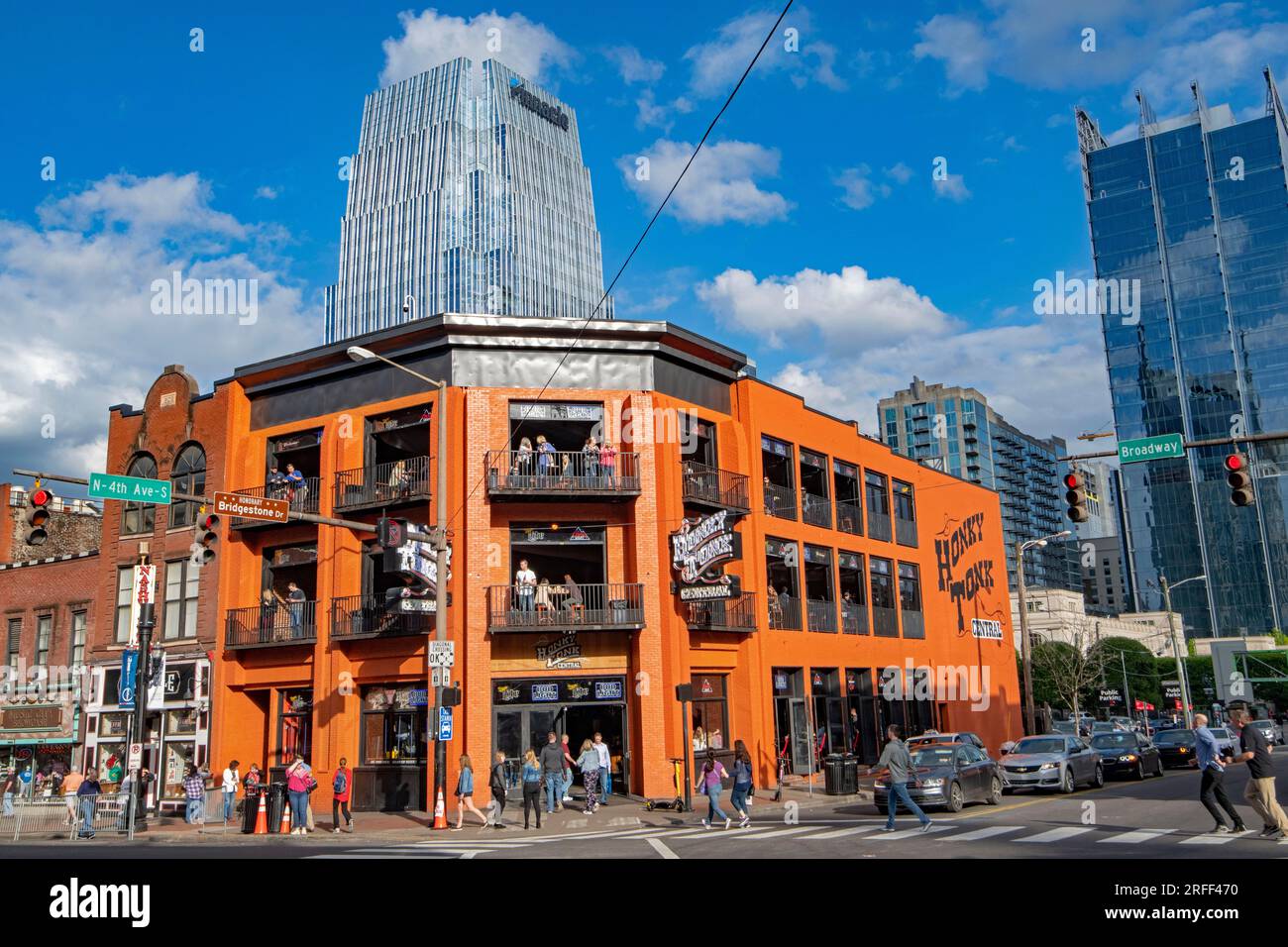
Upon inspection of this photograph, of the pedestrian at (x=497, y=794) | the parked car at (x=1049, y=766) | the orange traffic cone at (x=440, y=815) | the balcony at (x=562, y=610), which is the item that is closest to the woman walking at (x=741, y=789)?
the pedestrian at (x=497, y=794)

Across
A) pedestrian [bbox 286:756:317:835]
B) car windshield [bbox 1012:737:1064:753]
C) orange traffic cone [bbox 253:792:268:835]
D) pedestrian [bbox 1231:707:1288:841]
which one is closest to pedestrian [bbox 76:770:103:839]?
orange traffic cone [bbox 253:792:268:835]

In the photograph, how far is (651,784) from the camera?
89.4ft

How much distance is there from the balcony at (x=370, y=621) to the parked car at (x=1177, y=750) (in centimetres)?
2525

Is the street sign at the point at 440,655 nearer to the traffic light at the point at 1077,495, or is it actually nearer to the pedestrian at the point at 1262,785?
the traffic light at the point at 1077,495

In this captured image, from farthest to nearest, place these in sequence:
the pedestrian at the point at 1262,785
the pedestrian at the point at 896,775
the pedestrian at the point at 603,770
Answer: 1. the pedestrian at the point at 603,770
2. the pedestrian at the point at 896,775
3. the pedestrian at the point at 1262,785

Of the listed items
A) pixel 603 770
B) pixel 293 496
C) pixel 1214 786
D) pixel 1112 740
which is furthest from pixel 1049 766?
pixel 293 496

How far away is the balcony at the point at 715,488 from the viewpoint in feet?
99.8

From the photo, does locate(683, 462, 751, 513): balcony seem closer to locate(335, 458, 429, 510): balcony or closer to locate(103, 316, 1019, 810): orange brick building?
locate(103, 316, 1019, 810): orange brick building

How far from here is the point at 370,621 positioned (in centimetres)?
2903

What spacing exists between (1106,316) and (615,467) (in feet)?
545

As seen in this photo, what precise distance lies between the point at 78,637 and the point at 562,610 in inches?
834

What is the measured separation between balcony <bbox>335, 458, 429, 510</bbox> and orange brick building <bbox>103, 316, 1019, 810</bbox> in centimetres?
8
